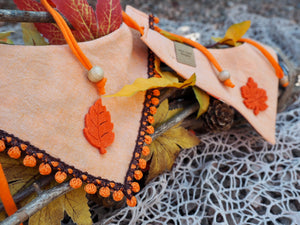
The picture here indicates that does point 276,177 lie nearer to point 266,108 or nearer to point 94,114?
point 266,108

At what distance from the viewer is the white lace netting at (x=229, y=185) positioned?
0.63 meters

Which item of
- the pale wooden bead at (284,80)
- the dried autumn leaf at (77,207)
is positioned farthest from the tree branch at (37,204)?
the pale wooden bead at (284,80)

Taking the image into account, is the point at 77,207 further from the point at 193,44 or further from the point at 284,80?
the point at 284,80

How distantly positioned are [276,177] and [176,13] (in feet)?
3.76

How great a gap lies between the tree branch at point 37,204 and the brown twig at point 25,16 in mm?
Result: 321

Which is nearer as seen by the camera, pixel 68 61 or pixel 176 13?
pixel 68 61

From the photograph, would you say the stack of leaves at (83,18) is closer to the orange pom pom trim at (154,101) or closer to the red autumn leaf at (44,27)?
the red autumn leaf at (44,27)

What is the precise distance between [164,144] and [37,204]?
1.04 ft

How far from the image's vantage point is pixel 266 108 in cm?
77

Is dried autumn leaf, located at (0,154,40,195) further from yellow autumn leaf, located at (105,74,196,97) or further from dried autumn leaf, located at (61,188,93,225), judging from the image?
A: yellow autumn leaf, located at (105,74,196,97)

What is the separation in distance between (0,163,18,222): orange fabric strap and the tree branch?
36mm

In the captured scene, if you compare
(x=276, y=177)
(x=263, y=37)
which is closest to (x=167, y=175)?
(x=276, y=177)

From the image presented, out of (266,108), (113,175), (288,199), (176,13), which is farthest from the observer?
(176,13)

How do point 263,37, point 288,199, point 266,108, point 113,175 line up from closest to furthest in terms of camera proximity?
point 113,175 → point 288,199 → point 266,108 → point 263,37
